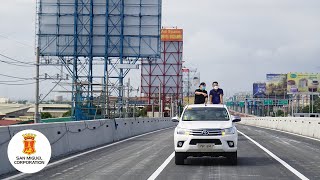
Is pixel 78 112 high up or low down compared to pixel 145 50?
down

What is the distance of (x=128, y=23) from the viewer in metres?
58.4

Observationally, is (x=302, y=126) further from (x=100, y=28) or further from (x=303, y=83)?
(x=303, y=83)

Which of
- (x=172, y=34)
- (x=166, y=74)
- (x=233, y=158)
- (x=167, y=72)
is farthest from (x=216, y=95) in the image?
(x=172, y=34)

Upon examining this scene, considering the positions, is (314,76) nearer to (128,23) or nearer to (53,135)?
(128,23)

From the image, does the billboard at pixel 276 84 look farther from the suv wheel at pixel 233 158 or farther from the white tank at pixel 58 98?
the suv wheel at pixel 233 158

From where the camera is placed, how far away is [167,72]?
103 meters

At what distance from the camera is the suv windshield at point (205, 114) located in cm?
1644

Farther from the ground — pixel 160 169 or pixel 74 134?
pixel 74 134

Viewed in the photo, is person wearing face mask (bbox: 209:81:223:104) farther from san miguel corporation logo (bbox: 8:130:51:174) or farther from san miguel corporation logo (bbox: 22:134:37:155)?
san miguel corporation logo (bbox: 22:134:37:155)

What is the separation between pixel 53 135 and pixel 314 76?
123 m

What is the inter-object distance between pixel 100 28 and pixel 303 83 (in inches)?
3474

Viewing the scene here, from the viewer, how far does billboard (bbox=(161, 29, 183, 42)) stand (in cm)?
10625

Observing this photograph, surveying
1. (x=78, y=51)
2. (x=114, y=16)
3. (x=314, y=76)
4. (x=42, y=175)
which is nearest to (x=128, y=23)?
(x=114, y=16)

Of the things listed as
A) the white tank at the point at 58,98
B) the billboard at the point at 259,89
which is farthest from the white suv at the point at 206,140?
the billboard at the point at 259,89
